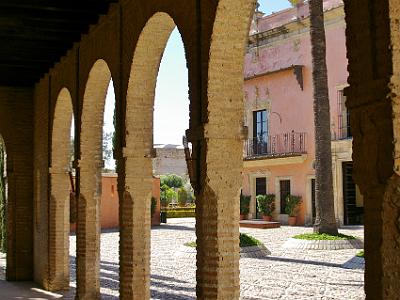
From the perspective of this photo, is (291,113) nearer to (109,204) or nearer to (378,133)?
(109,204)

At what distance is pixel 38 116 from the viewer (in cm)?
1110

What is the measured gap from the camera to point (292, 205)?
22.7 meters

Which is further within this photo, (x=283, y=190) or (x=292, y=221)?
(x=283, y=190)

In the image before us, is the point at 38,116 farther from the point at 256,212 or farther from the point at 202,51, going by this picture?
the point at 256,212

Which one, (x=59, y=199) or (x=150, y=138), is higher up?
(x=150, y=138)

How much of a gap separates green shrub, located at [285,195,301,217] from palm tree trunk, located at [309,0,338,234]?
310 inches

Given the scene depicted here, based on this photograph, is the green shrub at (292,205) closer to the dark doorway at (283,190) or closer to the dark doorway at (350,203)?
the dark doorway at (283,190)

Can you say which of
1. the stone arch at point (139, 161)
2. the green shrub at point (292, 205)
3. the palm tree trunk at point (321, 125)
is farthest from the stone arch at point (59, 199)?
the green shrub at point (292, 205)

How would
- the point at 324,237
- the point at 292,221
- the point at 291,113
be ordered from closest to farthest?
the point at 324,237
the point at 292,221
the point at 291,113

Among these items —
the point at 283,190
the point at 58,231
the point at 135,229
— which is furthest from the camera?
the point at 283,190

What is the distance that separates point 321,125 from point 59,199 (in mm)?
7831

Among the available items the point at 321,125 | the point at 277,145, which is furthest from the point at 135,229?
the point at 277,145

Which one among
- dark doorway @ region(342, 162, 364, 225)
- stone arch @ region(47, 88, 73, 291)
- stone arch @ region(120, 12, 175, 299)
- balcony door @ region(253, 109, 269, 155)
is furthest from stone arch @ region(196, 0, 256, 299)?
balcony door @ region(253, 109, 269, 155)

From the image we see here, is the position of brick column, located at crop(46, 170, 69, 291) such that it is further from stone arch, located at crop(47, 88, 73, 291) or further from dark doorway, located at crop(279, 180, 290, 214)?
dark doorway, located at crop(279, 180, 290, 214)
